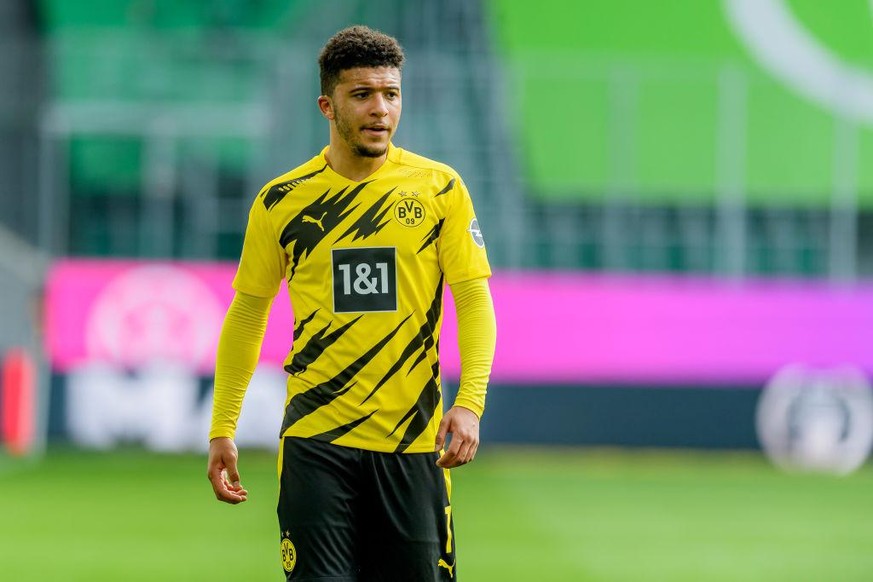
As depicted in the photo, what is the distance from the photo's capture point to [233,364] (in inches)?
177

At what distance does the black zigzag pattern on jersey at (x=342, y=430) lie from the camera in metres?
4.23

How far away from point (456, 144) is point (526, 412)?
299cm

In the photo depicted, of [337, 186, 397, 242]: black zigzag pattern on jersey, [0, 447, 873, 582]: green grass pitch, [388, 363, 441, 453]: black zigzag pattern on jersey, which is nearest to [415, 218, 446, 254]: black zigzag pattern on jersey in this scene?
[337, 186, 397, 242]: black zigzag pattern on jersey

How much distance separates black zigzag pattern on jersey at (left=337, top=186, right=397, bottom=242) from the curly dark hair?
331mm

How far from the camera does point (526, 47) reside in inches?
727

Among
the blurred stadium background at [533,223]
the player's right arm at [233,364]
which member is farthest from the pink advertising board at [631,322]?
the player's right arm at [233,364]

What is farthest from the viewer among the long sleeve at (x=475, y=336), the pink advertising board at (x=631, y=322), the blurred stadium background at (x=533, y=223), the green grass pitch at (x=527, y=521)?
the pink advertising board at (x=631, y=322)

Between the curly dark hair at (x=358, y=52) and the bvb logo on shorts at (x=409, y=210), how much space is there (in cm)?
35

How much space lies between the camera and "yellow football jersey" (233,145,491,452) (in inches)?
167

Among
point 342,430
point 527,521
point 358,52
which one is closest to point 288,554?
point 342,430

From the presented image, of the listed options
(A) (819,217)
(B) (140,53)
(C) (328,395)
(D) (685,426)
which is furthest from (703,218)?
(C) (328,395)

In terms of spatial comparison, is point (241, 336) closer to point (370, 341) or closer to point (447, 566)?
point (370, 341)

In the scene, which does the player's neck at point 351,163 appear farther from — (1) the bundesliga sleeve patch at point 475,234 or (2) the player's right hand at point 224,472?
(2) the player's right hand at point 224,472

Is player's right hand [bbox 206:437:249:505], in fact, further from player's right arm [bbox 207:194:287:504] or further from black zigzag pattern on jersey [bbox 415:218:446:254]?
black zigzag pattern on jersey [bbox 415:218:446:254]
